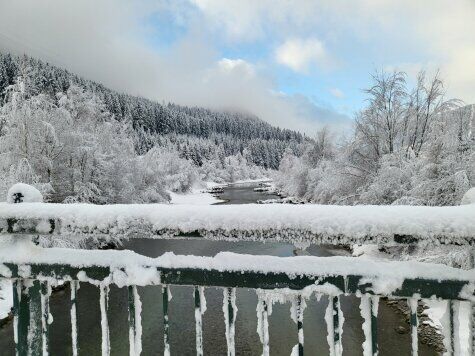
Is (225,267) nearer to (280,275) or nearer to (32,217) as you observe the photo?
(280,275)

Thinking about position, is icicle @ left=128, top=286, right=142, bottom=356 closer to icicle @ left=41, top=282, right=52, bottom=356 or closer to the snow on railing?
the snow on railing

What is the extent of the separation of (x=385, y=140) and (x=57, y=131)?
1911cm

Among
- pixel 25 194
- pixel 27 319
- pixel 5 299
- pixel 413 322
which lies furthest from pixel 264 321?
pixel 5 299

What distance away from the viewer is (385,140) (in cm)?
2109

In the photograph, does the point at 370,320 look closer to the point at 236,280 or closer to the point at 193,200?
the point at 236,280

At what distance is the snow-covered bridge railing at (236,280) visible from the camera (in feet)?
4.52

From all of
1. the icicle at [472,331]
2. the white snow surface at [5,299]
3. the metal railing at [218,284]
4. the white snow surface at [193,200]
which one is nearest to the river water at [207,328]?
the white snow surface at [5,299]

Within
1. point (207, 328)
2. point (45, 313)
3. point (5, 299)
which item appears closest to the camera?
point (45, 313)

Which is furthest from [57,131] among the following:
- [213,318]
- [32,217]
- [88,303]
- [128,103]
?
[128,103]

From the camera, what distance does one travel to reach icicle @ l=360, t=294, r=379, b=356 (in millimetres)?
1445

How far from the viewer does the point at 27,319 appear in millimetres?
1774

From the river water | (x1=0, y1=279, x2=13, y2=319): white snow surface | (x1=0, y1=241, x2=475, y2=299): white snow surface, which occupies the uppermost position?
(x1=0, y1=241, x2=475, y2=299): white snow surface

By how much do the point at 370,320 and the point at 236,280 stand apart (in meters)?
0.61

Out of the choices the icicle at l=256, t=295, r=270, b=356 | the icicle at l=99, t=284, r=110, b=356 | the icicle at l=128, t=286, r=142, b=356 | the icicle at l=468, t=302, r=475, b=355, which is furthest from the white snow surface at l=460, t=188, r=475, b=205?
the icicle at l=99, t=284, r=110, b=356
